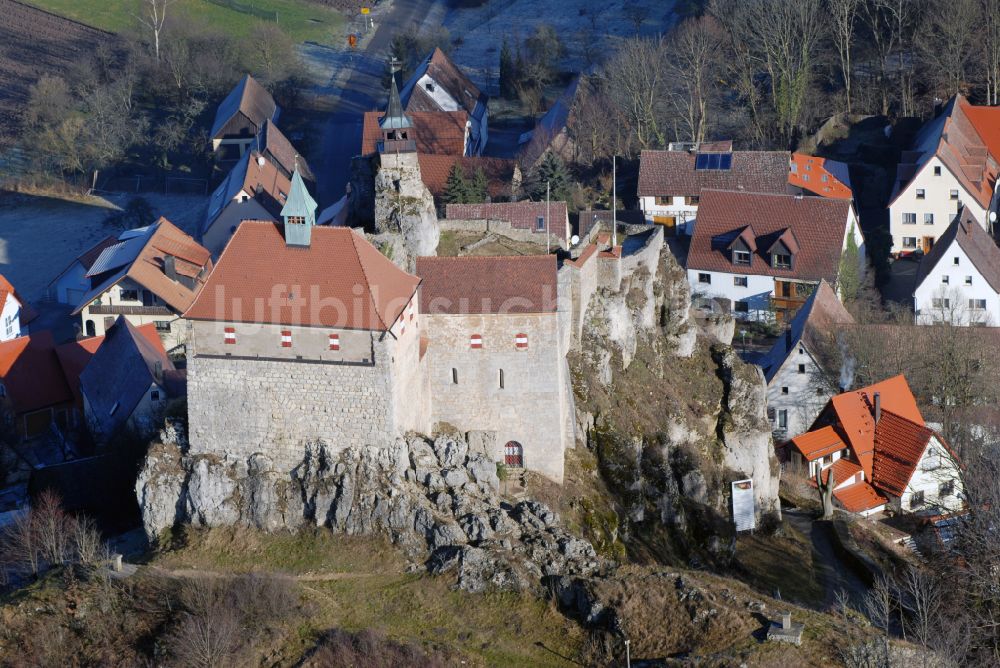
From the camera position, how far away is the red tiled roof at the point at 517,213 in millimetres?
73562

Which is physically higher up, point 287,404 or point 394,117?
point 394,117

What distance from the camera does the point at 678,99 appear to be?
348 ft

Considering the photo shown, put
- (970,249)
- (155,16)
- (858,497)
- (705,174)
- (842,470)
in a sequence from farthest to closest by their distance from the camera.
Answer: (155,16) → (705,174) → (970,249) → (842,470) → (858,497)

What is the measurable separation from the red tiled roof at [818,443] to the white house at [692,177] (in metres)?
22.7

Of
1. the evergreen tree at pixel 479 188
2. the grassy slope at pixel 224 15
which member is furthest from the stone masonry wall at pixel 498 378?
the grassy slope at pixel 224 15

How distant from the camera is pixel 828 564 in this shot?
214ft

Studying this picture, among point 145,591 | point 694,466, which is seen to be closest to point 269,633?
point 145,591

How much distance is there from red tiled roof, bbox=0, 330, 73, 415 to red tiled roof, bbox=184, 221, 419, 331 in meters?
24.3

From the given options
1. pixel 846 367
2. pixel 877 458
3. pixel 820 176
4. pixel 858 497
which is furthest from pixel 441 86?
pixel 858 497

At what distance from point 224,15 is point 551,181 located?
6697cm

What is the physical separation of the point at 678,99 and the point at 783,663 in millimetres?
63016

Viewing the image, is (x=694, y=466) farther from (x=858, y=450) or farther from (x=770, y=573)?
(x=858, y=450)

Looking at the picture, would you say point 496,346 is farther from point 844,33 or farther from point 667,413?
point 844,33

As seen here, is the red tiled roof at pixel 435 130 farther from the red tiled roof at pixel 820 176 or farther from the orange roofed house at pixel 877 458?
the orange roofed house at pixel 877 458
